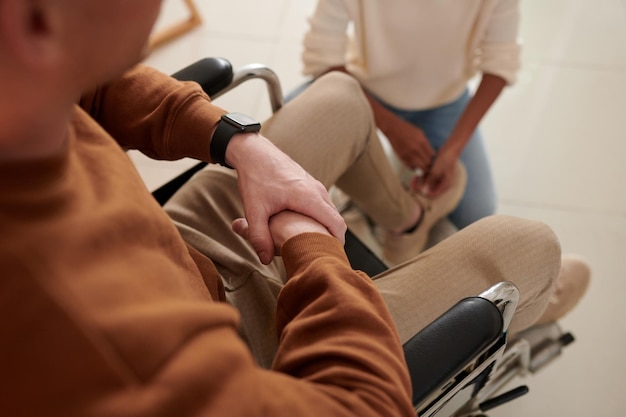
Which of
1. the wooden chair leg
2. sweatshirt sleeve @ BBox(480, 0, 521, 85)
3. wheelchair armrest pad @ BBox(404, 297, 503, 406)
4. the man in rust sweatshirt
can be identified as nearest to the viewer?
the man in rust sweatshirt

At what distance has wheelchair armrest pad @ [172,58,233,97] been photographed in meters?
0.86

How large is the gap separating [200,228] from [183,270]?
248 millimetres

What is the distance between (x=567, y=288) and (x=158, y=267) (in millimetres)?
896

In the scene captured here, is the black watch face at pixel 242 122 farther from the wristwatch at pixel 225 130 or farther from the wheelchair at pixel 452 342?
the wheelchair at pixel 452 342

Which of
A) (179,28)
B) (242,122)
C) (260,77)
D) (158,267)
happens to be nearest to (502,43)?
(260,77)

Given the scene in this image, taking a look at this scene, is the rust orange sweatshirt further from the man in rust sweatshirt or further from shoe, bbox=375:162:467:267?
shoe, bbox=375:162:467:267

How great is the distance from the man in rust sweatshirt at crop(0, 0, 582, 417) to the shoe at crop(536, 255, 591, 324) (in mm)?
325

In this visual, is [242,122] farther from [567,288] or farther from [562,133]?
[562,133]

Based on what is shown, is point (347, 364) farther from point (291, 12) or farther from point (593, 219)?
point (291, 12)

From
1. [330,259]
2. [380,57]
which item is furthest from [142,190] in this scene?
[380,57]

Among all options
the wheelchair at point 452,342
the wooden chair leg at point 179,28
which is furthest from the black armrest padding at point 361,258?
the wooden chair leg at point 179,28

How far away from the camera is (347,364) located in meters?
→ 0.52

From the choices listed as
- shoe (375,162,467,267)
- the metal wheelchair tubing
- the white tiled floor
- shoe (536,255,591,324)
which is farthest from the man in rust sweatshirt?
the white tiled floor

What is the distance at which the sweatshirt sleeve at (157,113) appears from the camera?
2.54ft
